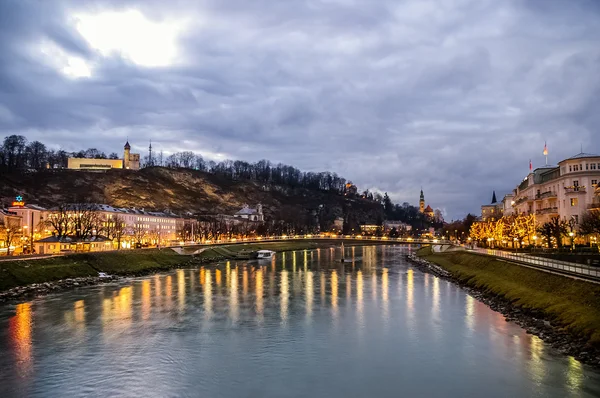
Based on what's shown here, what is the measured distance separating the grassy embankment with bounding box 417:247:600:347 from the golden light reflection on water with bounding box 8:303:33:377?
26.8 metres

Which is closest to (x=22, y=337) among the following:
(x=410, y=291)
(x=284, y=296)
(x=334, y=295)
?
(x=284, y=296)

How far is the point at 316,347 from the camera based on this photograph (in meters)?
25.2

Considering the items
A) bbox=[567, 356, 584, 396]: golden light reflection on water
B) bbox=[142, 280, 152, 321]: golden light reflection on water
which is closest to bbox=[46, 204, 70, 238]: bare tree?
bbox=[142, 280, 152, 321]: golden light reflection on water

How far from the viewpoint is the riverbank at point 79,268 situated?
146ft

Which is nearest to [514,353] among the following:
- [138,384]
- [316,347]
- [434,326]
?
[434,326]

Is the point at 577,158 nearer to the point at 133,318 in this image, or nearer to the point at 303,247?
the point at 133,318

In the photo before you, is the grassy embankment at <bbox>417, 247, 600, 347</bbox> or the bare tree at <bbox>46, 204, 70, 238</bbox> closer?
the grassy embankment at <bbox>417, 247, 600, 347</bbox>

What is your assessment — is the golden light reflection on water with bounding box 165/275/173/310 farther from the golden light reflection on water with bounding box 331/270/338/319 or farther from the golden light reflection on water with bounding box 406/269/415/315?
the golden light reflection on water with bounding box 406/269/415/315

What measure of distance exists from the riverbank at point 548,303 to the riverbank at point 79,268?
134ft

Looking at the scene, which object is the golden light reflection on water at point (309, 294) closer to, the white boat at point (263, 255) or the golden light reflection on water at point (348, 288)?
the golden light reflection on water at point (348, 288)

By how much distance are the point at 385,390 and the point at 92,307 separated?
27104 mm

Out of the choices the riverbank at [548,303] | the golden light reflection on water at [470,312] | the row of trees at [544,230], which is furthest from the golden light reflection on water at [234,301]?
the row of trees at [544,230]

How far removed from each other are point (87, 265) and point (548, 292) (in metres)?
51.8

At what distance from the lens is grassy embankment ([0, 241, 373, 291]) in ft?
152
